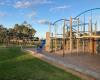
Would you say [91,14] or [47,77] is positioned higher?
[91,14]

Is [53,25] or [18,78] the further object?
[53,25]

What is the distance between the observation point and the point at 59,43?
27234mm

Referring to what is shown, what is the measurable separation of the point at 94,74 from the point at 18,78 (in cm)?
265

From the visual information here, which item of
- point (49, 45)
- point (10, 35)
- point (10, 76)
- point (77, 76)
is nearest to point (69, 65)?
point (77, 76)

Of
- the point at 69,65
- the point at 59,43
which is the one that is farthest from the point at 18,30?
the point at 69,65

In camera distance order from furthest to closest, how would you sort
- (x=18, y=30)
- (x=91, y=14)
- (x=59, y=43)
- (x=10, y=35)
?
(x=18, y=30) < (x=10, y=35) < (x=59, y=43) < (x=91, y=14)

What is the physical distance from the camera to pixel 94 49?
19938 mm

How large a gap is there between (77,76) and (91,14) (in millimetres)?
10772

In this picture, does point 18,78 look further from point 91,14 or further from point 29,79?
point 91,14

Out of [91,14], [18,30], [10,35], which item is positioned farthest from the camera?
[18,30]

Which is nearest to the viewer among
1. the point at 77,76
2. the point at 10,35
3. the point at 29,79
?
the point at 29,79

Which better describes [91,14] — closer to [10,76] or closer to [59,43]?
[59,43]

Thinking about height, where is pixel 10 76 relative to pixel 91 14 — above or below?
below

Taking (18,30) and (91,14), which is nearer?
(91,14)
